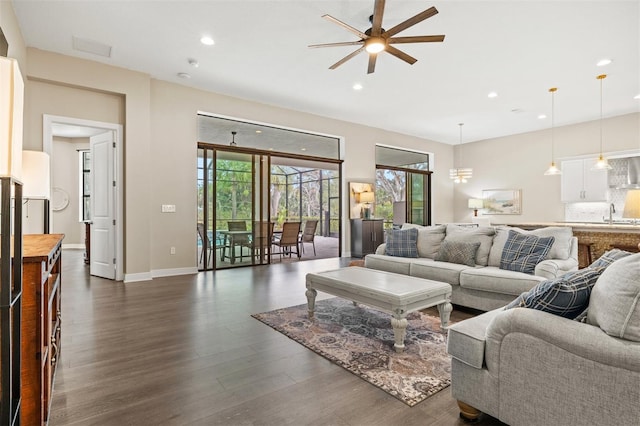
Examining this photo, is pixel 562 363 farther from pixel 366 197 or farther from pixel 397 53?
pixel 366 197

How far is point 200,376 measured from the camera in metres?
2.24

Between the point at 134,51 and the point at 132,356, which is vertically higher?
the point at 134,51

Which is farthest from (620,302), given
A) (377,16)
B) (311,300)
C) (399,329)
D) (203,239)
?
(203,239)

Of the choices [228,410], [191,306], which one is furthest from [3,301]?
[191,306]

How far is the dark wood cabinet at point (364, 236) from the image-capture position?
7.87 meters

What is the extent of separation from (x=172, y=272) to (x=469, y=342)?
5178 millimetres

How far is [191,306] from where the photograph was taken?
12.6ft

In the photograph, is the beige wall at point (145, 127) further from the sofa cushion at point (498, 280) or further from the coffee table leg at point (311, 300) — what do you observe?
the sofa cushion at point (498, 280)

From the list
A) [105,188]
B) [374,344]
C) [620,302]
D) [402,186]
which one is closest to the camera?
[620,302]

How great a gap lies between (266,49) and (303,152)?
3.21 metres

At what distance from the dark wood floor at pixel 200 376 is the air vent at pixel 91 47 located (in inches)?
132

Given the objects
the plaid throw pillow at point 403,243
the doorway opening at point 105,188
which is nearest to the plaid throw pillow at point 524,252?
the plaid throw pillow at point 403,243

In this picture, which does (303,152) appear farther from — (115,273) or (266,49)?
(115,273)

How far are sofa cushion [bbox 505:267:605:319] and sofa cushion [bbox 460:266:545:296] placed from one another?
1630 mm
